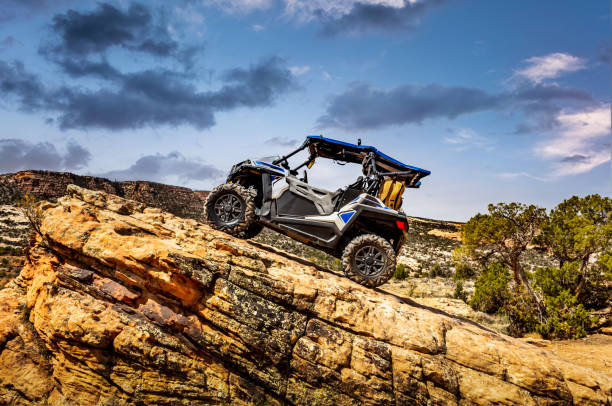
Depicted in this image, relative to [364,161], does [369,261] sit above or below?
below

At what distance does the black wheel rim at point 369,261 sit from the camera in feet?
27.8

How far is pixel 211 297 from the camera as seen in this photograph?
22.4ft

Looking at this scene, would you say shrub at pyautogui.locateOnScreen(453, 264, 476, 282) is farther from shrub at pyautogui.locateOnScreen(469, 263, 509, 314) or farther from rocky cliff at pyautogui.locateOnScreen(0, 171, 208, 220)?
rocky cliff at pyautogui.locateOnScreen(0, 171, 208, 220)

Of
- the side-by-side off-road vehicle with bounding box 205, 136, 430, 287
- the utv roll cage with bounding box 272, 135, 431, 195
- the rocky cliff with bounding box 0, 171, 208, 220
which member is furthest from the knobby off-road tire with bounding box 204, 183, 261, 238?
the rocky cliff with bounding box 0, 171, 208, 220

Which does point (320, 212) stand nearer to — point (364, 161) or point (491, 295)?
point (364, 161)

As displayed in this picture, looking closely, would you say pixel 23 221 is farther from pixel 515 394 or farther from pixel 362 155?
pixel 515 394

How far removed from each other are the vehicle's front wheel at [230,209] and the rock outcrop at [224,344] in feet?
4.17

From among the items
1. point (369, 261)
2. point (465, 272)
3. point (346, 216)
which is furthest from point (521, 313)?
point (346, 216)

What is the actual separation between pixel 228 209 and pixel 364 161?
3463 millimetres

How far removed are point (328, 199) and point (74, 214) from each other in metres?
5.29

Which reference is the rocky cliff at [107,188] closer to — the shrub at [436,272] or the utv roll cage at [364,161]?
the shrub at [436,272]

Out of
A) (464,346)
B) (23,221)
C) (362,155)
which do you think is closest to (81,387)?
(464,346)

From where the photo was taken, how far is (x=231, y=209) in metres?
8.70

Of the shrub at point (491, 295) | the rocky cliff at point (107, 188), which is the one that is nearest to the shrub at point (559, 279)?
the shrub at point (491, 295)
